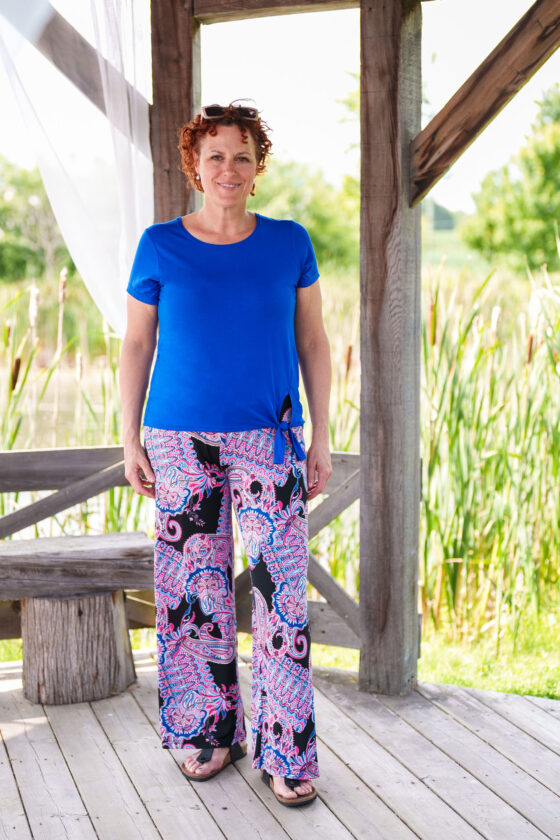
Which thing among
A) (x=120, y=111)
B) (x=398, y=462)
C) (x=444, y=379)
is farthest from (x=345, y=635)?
(x=120, y=111)

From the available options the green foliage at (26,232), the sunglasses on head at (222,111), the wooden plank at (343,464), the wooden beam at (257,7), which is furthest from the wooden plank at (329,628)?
the green foliage at (26,232)

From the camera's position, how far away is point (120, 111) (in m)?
2.97

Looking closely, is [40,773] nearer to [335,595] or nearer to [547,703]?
[335,595]

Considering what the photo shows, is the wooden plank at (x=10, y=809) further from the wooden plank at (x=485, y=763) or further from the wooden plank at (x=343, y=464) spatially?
the wooden plank at (x=343, y=464)

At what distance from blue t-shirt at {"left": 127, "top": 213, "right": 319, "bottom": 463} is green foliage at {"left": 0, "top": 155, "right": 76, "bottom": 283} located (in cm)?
2115

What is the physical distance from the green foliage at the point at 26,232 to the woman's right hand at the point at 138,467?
21063 millimetres

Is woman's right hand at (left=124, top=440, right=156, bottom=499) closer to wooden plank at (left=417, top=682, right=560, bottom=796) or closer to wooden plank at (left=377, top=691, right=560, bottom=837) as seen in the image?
wooden plank at (left=377, top=691, right=560, bottom=837)

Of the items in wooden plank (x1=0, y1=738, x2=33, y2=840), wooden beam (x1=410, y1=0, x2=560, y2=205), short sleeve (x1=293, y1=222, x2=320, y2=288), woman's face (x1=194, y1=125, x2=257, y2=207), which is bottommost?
wooden plank (x1=0, y1=738, x2=33, y2=840)

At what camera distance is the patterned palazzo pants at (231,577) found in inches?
92.1

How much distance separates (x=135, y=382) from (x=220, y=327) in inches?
12.1

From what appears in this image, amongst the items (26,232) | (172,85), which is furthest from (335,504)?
(26,232)

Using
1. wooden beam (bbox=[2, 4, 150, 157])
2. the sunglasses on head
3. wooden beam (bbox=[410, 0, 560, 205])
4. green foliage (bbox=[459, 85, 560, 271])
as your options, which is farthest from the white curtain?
green foliage (bbox=[459, 85, 560, 271])

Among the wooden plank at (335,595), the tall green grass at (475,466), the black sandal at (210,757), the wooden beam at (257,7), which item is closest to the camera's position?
the black sandal at (210,757)

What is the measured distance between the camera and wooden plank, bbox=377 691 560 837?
7.67ft
